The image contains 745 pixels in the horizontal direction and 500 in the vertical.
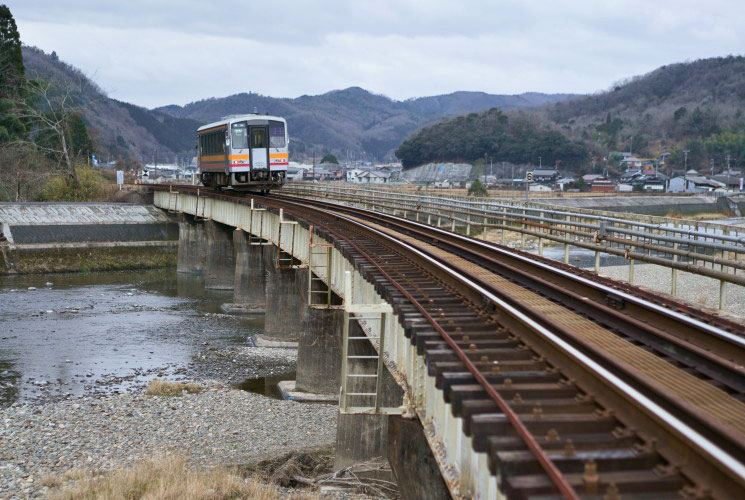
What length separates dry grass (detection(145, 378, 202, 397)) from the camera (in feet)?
64.1

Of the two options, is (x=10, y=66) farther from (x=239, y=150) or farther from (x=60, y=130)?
(x=239, y=150)

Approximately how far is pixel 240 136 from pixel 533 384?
29946 millimetres

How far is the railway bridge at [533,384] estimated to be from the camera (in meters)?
4.67

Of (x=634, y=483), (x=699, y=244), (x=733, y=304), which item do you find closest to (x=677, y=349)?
(x=634, y=483)

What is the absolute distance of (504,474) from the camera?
467cm

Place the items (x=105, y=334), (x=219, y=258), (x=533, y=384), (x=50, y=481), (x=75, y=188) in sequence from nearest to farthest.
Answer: (x=533, y=384), (x=50, y=481), (x=105, y=334), (x=219, y=258), (x=75, y=188)

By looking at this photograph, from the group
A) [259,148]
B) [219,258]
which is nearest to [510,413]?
[259,148]

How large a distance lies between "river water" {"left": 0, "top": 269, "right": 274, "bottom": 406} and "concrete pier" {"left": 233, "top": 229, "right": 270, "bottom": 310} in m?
1.38

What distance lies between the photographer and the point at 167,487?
11.0 meters

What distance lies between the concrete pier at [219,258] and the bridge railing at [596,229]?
6202 mm

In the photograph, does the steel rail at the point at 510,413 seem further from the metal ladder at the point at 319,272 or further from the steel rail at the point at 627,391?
the metal ladder at the point at 319,272

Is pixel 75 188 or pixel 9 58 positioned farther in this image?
pixel 9 58

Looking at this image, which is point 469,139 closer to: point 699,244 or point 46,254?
point 46,254

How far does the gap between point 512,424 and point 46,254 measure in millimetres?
44870
